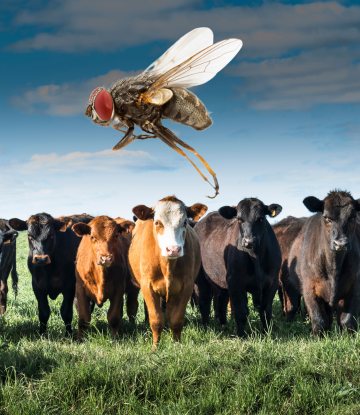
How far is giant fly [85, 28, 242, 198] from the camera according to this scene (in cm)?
510

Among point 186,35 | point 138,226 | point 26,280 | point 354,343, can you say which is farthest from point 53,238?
point 26,280

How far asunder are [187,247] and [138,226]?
197cm

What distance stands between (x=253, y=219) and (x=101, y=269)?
2.65 m

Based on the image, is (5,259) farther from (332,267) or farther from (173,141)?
(332,267)

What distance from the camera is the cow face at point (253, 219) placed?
7.46m

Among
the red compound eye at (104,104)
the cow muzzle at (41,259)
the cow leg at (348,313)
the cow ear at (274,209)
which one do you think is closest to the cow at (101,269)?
the cow muzzle at (41,259)

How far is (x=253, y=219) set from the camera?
7.68 meters

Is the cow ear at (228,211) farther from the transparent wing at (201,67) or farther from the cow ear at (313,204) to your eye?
the transparent wing at (201,67)

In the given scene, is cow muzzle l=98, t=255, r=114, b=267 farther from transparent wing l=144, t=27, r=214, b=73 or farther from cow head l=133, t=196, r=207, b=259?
transparent wing l=144, t=27, r=214, b=73

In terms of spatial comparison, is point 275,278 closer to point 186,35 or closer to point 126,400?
point 126,400

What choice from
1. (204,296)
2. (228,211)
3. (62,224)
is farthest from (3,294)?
(228,211)

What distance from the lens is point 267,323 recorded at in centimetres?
794

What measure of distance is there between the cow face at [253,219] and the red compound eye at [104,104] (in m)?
3.26

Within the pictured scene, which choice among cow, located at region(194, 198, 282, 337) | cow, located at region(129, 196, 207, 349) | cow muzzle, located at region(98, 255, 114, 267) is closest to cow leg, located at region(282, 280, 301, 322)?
cow, located at region(194, 198, 282, 337)
